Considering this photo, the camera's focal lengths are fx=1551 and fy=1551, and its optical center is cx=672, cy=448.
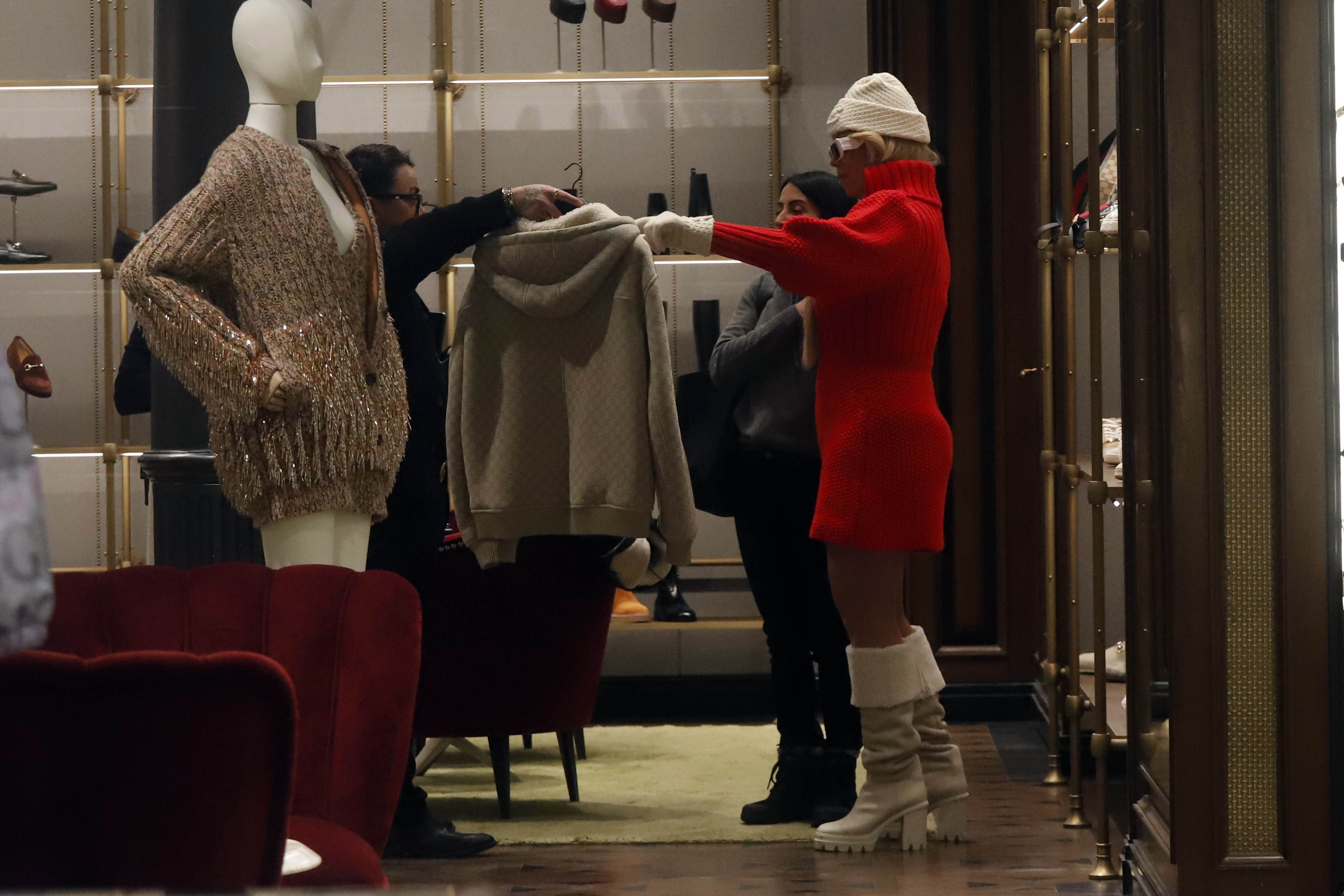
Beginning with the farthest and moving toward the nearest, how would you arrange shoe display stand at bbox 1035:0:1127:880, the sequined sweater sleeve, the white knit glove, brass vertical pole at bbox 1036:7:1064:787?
brass vertical pole at bbox 1036:7:1064:787, shoe display stand at bbox 1035:0:1127:880, the white knit glove, the sequined sweater sleeve

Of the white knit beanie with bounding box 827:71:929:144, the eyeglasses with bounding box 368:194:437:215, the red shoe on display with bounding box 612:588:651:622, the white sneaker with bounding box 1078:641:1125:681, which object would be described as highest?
the white knit beanie with bounding box 827:71:929:144

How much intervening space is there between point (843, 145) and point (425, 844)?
1.60 m

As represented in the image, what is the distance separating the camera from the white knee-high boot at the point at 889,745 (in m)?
2.96

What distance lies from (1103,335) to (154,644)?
2835 mm

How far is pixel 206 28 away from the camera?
9.75 ft

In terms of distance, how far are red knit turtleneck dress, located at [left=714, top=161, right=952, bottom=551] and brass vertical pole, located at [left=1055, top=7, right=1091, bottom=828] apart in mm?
474

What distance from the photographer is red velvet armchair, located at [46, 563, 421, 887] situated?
1.78 m

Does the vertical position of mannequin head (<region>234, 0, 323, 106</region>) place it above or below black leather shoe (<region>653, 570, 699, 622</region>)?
above

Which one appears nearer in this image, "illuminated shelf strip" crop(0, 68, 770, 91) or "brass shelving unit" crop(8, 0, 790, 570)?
"brass shelving unit" crop(8, 0, 790, 570)

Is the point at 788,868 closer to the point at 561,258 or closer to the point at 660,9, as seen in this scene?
the point at 561,258

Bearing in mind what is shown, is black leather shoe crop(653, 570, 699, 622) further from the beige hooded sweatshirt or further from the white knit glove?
the white knit glove

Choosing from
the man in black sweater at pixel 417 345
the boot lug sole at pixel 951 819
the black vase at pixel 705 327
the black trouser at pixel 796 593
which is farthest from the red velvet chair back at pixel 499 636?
the black vase at pixel 705 327

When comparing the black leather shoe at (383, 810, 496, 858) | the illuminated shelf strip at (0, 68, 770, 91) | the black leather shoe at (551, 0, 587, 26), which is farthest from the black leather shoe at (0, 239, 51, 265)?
the black leather shoe at (383, 810, 496, 858)

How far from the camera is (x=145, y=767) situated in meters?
1.07
